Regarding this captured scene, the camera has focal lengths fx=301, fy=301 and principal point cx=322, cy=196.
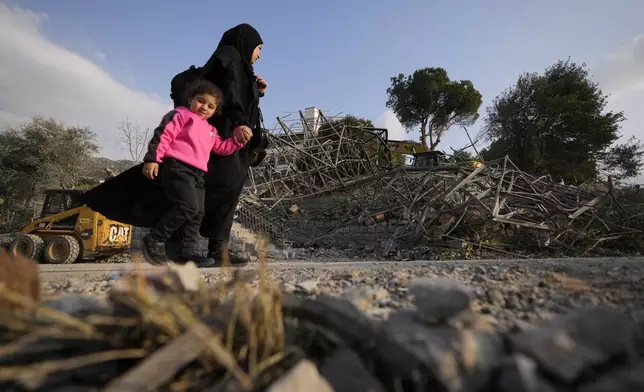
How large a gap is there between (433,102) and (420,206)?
25.4 meters

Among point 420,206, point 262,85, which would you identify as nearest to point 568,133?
point 420,206

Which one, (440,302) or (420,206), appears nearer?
(440,302)

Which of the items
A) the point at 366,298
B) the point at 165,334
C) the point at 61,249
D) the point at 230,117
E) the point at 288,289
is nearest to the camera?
the point at 165,334

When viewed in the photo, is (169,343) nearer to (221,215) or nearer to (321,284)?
(321,284)

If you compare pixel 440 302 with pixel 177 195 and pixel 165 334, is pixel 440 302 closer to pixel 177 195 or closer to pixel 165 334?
pixel 165 334

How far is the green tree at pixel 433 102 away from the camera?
93.8ft

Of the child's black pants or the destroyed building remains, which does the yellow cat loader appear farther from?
the child's black pants

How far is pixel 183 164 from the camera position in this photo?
246 cm

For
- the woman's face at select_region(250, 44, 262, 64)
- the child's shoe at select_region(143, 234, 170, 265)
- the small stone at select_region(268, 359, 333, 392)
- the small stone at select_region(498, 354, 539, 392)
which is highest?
the woman's face at select_region(250, 44, 262, 64)

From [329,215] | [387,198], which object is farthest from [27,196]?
[387,198]

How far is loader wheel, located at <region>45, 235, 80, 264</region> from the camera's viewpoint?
6.41 m

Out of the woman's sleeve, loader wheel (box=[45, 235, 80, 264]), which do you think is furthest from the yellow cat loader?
the woman's sleeve

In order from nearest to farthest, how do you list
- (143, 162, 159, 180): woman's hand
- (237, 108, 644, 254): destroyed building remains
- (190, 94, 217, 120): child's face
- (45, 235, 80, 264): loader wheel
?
1. (143, 162, 159, 180): woman's hand
2. (190, 94, 217, 120): child's face
3. (237, 108, 644, 254): destroyed building remains
4. (45, 235, 80, 264): loader wheel

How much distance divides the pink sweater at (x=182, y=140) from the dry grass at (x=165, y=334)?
1872 mm
